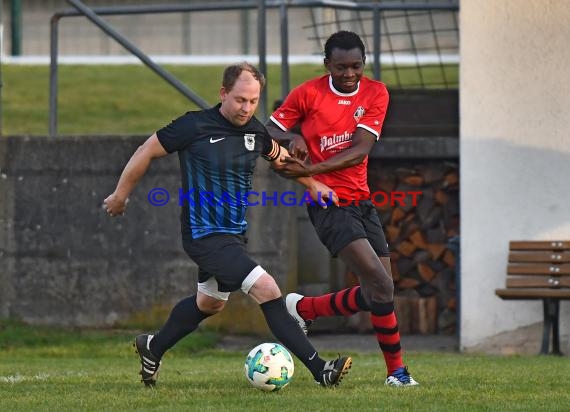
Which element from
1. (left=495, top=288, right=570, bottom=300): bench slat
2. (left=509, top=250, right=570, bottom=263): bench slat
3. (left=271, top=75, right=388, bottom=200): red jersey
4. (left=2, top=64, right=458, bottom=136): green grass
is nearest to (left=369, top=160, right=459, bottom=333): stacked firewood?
(left=509, top=250, right=570, bottom=263): bench slat

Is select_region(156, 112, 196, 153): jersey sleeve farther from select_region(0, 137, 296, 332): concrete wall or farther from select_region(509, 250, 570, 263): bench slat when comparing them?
select_region(509, 250, 570, 263): bench slat

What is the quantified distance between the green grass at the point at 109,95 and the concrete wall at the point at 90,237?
5276mm

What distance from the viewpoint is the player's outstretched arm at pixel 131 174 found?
823 centimetres

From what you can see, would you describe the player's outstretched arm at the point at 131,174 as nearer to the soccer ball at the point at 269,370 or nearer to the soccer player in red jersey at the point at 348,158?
the soccer player in red jersey at the point at 348,158

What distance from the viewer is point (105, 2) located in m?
32.5

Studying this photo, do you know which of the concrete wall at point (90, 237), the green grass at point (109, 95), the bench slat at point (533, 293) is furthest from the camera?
the green grass at point (109, 95)

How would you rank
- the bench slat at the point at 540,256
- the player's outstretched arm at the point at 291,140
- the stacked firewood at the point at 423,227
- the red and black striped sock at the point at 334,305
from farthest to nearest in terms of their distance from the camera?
the stacked firewood at the point at 423,227
the bench slat at the point at 540,256
the red and black striped sock at the point at 334,305
the player's outstretched arm at the point at 291,140

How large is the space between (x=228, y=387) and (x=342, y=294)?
124cm

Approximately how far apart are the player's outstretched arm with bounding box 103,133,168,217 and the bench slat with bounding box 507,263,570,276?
5605mm

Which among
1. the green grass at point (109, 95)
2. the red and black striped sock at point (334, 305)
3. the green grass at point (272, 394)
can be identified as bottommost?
the green grass at point (272, 394)

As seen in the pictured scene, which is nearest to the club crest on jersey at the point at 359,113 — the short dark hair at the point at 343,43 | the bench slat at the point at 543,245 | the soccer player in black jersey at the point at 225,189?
the short dark hair at the point at 343,43

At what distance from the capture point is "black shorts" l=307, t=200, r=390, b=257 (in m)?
8.91

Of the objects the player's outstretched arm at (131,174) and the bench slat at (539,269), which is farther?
the bench slat at (539,269)

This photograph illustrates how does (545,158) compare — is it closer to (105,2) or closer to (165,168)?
(165,168)
